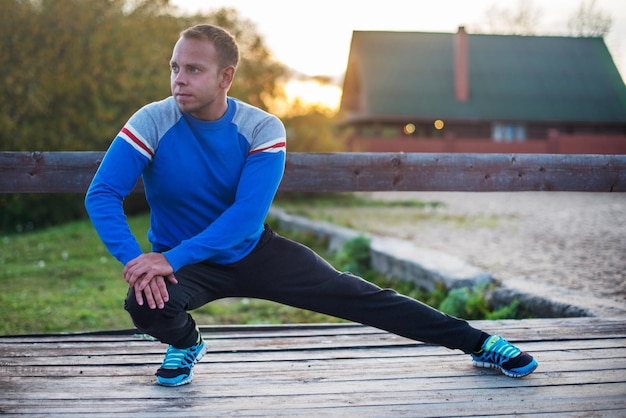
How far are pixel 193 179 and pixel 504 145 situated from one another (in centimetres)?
2844

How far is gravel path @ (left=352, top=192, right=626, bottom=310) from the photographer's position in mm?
6562

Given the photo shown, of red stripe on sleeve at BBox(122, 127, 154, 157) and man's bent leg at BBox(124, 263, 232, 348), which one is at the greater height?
red stripe on sleeve at BBox(122, 127, 154, 157)

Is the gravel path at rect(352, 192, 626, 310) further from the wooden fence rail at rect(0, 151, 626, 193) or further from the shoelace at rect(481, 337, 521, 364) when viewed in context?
the shoelace at rect(481, 337, 521, 364)

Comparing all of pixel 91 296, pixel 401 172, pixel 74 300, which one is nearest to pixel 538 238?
pixel 91 296

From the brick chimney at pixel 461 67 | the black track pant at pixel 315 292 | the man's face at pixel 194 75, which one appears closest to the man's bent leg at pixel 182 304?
the black track pant at pixel 315 292

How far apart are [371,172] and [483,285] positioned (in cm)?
217

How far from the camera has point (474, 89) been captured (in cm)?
3316

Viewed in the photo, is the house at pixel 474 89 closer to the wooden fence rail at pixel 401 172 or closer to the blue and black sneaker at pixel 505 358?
the wooden fence rail at pixel 401 172

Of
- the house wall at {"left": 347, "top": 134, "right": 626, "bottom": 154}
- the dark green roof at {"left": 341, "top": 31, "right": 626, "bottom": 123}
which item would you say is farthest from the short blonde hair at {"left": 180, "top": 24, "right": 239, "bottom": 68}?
the dark green roof at {"left": 341, "top": 31, "right": 626, "bottom": 123}

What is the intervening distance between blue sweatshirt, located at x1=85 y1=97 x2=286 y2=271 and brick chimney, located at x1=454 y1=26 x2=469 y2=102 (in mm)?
31041

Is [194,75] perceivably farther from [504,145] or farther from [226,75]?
[504,145]

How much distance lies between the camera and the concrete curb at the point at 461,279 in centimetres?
450

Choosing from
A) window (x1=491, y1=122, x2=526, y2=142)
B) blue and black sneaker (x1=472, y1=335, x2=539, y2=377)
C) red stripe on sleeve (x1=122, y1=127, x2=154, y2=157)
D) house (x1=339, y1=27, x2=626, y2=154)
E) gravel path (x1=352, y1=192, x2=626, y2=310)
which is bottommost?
gravel path (x1=352, y1=192, x2=626, y2=310)

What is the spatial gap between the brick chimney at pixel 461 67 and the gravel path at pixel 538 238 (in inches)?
647
